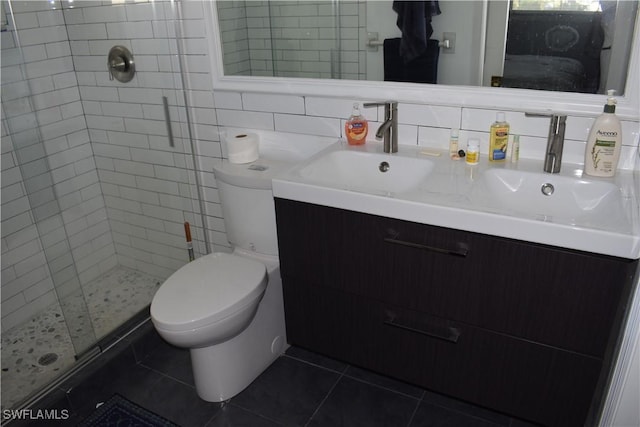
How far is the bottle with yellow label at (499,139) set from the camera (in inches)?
66.7

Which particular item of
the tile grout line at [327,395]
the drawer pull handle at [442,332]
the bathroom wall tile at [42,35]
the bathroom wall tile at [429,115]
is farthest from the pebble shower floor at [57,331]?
the bathroom wall tile at [429,115]

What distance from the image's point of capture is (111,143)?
2.42 metres

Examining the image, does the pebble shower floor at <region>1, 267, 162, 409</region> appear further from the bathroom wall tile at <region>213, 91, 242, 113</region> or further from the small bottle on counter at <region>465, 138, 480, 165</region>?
the small bottle on counter at <region>465, 138, 480, 165</region>

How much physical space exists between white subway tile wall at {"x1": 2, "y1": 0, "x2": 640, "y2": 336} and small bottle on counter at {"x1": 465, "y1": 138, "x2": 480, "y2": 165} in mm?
103

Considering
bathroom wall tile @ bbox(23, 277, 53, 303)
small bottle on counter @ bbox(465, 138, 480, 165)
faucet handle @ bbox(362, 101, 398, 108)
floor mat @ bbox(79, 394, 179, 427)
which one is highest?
faucet handle @ bbox(362, 101, 398, 108)

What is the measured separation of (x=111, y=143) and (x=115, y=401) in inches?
46.1

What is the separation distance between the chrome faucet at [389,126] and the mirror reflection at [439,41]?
187 mm

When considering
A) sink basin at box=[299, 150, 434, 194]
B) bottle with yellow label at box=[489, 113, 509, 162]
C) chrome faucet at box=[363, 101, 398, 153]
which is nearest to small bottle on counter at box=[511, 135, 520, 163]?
bottle with yellow label at box=[489, 113, 509, 162]

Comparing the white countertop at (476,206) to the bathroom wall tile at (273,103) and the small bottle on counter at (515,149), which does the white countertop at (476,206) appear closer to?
the small bottle on counter at (515,149)

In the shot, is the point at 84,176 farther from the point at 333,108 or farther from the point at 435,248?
the point at 435,248

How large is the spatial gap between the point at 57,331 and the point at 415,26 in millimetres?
2039

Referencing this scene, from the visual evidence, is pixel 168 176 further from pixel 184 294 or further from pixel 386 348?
pixel 386 348

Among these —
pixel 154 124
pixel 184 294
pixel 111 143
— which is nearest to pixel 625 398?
pixel 184 294

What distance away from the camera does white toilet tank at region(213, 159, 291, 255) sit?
1.94 metres
